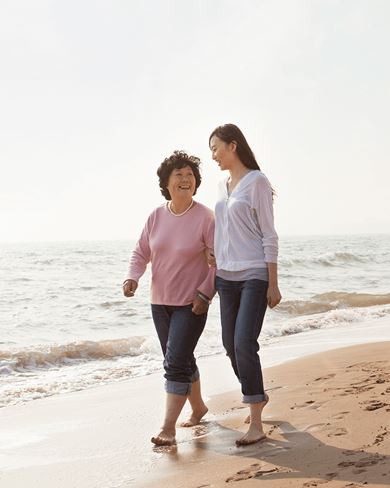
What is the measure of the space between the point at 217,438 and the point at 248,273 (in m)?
1.08

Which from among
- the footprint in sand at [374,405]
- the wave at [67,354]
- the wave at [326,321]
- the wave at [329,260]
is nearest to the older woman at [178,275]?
the footprint in sand at [374,405]

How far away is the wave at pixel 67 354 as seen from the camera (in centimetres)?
868

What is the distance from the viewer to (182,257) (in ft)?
14.2

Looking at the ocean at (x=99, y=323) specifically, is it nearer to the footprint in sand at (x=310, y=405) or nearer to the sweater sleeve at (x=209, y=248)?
the footprint in sand at (x=310, y=405)

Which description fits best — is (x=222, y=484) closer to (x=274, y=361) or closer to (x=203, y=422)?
(x=203, y=422)

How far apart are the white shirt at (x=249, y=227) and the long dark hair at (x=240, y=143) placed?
109 millimetres

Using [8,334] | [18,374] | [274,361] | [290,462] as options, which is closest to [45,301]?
[8,334]

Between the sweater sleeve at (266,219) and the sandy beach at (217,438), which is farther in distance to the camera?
the sweater sleeve at (266,219)

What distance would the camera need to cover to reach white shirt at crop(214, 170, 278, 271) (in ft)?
13.0

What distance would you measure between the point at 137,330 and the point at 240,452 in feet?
27.4

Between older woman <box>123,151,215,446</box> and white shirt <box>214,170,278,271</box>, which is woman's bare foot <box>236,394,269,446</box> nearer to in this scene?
older woman <box>123,151,215,446</box>

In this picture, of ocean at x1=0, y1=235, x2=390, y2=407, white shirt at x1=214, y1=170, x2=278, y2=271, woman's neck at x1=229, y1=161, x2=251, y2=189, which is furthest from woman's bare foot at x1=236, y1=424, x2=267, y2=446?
ocean at x1=0, y1=235, x2=390, y2=407

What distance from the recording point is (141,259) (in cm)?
458

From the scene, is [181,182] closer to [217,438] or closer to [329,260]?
[217,438]
